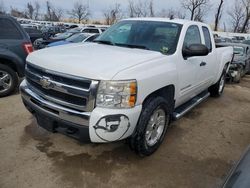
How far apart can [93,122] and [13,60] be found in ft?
12.6

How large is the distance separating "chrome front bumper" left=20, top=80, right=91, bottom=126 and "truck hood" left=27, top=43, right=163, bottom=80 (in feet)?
1.36

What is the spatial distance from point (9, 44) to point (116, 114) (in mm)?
4067

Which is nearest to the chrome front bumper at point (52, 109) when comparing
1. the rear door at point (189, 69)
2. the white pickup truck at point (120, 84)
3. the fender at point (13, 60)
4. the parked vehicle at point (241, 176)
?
the white pickup truck at point (120, 84)

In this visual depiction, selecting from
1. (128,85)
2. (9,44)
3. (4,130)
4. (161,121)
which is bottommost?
(4,130)

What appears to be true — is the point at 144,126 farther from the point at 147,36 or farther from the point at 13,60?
the point at 13,60

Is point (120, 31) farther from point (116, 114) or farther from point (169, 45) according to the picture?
point (116, 114)

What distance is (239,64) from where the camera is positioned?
379 inches

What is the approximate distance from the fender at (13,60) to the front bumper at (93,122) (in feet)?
10.2

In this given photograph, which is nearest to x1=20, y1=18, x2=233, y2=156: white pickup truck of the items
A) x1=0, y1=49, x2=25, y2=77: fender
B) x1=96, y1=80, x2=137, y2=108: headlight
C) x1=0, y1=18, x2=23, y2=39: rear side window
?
x1=96, y1=80, x2=137, y2=108: headlight

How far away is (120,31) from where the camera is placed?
455cm

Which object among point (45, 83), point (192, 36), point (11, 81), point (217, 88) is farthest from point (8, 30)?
point (217, 88)

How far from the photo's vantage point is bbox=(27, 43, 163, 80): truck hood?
109 inches

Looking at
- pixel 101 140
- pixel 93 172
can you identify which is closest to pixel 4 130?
pixel 93 172

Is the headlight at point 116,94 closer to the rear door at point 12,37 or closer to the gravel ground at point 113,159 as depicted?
the gravel ground at point 113,159
